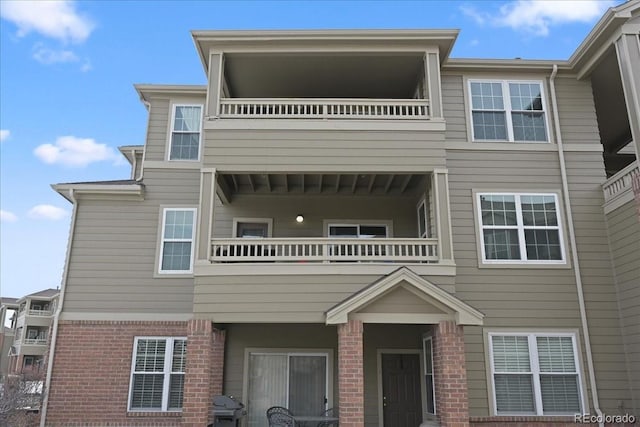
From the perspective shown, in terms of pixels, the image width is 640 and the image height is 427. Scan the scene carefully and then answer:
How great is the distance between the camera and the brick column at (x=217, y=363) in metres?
10.1

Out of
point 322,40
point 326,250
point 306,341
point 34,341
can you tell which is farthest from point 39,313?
point 322,40

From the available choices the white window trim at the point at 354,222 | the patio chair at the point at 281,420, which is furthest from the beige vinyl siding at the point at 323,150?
the patio chair at the point at 281,420

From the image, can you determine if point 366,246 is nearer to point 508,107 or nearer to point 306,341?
point 306,341

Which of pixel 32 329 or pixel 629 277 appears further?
pixel 32 329

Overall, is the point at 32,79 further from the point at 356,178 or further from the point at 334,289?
the point at 334,289

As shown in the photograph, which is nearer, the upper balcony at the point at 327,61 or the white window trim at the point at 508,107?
the upper balcony at the point at 327,61

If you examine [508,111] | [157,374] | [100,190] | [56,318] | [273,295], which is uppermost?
[508,111]

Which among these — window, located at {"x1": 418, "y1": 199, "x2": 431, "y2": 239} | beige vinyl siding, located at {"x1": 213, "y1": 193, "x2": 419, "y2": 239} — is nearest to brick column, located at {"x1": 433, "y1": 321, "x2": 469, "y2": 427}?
window, located at {"x1": 418, "y1": 199, "x2": 431, "y2": 239}

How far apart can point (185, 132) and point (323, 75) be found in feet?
13.0

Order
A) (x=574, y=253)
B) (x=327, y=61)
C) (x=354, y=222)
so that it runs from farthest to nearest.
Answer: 1. (x=354, y=222)
2. (x=327, y=61)
3. (x=574, y=253)

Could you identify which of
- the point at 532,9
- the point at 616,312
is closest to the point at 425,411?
the point at 616,312

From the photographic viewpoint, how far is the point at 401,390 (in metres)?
10.6

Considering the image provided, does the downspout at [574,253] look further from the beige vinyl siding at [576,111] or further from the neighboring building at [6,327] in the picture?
the neighboring building at [6,327]

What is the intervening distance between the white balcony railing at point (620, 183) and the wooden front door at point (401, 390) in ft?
18.3
